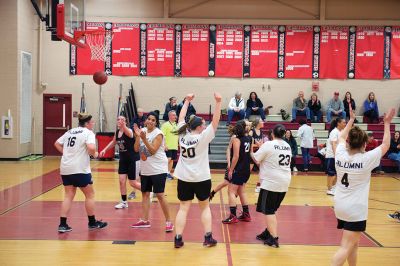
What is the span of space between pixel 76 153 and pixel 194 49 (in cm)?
1353

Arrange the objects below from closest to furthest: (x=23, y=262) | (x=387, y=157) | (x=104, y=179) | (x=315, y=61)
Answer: (x=23, y=262), (x=104, y=179), (x=387, y=157), (x=315, y=61)

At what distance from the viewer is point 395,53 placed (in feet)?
66.7

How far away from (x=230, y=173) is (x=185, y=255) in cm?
215

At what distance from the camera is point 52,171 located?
15.9 meters

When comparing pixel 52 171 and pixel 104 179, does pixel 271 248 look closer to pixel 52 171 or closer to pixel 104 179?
pixel 104 179

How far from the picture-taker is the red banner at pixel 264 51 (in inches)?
806

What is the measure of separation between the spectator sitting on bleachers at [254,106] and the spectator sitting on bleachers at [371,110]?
4.33 m

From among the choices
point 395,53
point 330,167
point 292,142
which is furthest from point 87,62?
point 395,53

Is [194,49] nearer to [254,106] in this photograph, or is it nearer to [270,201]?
[254,106]

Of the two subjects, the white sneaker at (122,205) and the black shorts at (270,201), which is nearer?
the black shorts at (270,201)

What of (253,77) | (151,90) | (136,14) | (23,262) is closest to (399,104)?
(253,77)

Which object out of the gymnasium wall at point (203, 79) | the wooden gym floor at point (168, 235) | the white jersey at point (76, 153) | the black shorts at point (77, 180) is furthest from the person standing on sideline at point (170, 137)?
the gymnasium wall at point (203, 79)

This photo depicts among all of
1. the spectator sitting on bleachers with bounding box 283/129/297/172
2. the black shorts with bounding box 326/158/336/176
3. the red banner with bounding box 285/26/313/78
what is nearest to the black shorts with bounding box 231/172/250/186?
the black shorts with bounding box 326/158/336/176

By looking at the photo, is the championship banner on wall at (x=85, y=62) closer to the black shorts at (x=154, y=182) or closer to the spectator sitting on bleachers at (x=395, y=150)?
the spectator sitting on bleachers at (x=395, y=150)
